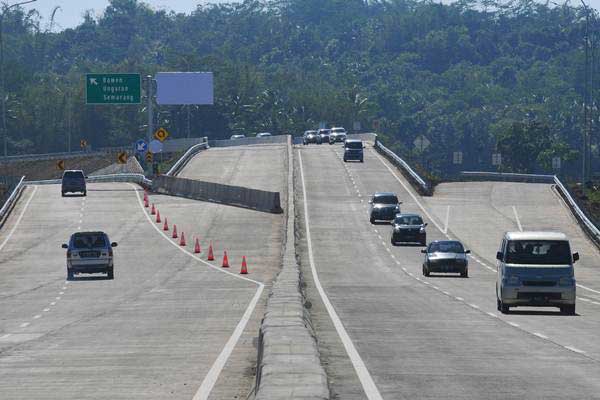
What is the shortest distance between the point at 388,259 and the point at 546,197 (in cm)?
3201

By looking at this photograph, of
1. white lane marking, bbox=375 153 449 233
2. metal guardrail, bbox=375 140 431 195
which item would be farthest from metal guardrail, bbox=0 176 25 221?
metal guardrail, bbox=375 140 431 195

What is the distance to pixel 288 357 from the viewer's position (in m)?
15.5

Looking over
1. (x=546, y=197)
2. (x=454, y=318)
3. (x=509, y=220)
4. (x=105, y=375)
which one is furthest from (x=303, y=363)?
(x=546, y=197)

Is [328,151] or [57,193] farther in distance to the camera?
[328,151]

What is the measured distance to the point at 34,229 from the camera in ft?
223

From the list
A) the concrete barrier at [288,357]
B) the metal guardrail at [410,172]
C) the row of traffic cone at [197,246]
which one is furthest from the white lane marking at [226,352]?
the metal guardrail at [410,172]

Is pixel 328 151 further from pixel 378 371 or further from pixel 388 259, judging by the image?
pixel 378 371

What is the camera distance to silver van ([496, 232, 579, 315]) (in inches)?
1195

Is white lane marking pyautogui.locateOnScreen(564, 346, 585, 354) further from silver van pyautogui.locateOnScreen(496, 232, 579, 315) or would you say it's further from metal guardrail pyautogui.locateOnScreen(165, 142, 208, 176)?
metal guardrail pyautogui.locateOnScreen(165, 142, 208, 176)

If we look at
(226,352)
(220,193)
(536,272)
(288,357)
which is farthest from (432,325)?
(220,193)

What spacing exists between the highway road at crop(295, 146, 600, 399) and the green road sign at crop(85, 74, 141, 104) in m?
40.6

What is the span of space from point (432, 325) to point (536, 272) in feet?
16.9

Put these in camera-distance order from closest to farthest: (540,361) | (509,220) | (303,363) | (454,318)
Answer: (303,363) < (540,361) < (454,318) < (509,220)

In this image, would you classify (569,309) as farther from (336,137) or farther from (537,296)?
(336,137)
